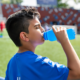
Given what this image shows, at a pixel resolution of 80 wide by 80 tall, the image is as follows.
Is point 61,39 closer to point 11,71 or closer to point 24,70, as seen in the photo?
point 24,70

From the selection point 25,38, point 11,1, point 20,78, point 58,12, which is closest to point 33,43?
point 25,38

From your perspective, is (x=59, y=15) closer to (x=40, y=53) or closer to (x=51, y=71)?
(x=40, y=53)

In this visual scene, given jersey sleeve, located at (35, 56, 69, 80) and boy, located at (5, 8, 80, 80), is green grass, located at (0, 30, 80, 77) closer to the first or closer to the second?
boy, located at (5, 8, 80, 80)

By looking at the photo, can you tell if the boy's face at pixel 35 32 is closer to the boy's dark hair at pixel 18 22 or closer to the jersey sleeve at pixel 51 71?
the boy's dark hair at pixel 18 22

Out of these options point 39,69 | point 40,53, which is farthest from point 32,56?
point 40,53

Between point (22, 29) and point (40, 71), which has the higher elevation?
point (22, 29)

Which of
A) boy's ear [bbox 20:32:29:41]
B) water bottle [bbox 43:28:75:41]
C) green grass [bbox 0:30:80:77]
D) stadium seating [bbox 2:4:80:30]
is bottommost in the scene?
stadium seating [bbox 2:4:80:30]

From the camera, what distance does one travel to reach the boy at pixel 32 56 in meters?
0.94

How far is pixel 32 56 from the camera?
1005mm

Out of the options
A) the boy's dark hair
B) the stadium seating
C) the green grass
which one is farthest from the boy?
the stadium seating

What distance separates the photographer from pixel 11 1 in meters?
46.2

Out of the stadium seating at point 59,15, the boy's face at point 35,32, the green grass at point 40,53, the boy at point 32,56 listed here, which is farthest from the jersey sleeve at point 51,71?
the stadium seating at point 59,15

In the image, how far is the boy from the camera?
936 mm

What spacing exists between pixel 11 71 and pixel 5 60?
8.93 ft
